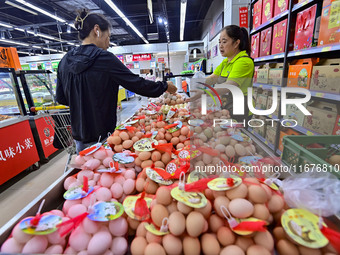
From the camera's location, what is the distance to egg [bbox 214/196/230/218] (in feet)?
A: 1.93

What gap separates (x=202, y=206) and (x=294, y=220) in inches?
10.4

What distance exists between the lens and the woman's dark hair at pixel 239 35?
5.98ft

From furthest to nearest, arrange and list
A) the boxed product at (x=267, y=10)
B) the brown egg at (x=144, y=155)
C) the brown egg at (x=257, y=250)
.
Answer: the boxed product at (x=267, y=10), the brown egg at (x=144, y=155), the brown egg at (x=257, y=250)

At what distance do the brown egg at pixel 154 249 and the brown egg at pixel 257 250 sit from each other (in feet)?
0.77

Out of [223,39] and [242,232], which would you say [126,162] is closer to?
[242,232]

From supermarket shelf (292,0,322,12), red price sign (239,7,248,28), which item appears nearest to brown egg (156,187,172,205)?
supermarket shelf (292,0,322,12)

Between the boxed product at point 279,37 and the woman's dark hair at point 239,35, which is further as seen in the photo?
the boxed product at point 279,37

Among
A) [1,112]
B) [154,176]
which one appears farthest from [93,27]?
[1,112]

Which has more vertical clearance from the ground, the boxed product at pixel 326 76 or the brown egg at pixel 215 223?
the boxed product at pixel 326 76

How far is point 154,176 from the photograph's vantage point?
0.78 metres

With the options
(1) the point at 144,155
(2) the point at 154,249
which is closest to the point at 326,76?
(1) the point at 144,155

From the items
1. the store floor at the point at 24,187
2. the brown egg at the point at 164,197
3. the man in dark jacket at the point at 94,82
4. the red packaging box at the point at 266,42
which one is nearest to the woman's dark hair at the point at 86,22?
the man in dark jacket at the point at 94,82

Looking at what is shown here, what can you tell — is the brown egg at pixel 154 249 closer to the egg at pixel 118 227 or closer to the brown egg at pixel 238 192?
the egg at pixel 118 227

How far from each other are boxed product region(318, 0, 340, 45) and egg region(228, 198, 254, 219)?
1960 millimetres
